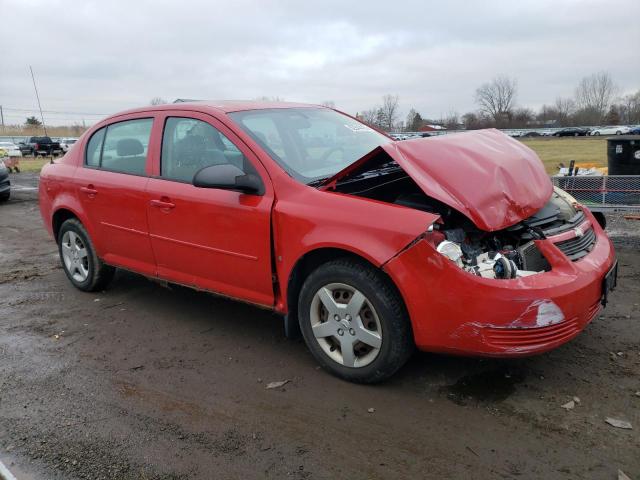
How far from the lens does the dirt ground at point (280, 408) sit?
2600 millimetres

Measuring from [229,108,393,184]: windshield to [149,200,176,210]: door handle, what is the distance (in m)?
0.81

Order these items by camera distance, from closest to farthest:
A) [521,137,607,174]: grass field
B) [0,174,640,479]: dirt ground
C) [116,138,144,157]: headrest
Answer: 1. [0,174,640,479]: dirt ground
2. [116,138,144,157]: headrest
3. [521,137,607,174]: grass field

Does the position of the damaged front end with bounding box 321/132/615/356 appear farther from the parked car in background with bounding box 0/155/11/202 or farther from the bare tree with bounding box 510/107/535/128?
the bare tree with bounding box 510/107/535/128

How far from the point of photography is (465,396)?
3.12 m

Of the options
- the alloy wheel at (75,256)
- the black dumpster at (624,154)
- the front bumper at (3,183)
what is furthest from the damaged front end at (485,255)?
the front bumper at (3,183)

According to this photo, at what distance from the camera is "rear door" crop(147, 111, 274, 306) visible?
140 inches

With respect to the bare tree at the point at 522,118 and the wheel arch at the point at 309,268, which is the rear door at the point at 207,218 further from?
the bare tree at the point at 522,118

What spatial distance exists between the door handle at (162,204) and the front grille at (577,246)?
8.79 ft

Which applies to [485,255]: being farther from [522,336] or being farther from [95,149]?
[95,149]

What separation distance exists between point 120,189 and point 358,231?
2.36 meters

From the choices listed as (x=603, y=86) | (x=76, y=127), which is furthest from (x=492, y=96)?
(x=76, y=127)

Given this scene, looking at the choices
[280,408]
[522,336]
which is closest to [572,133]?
[522,336]

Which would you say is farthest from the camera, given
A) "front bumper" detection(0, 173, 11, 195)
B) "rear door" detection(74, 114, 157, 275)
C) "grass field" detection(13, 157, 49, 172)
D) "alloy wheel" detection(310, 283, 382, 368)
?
"grass field" detection(13, 157, 49, 172)

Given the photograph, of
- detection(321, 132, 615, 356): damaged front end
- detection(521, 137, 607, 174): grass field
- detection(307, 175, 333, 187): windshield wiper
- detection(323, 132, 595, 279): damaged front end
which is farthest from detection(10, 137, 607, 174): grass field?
detection(307, 175, 333, 187): windshield wiper
